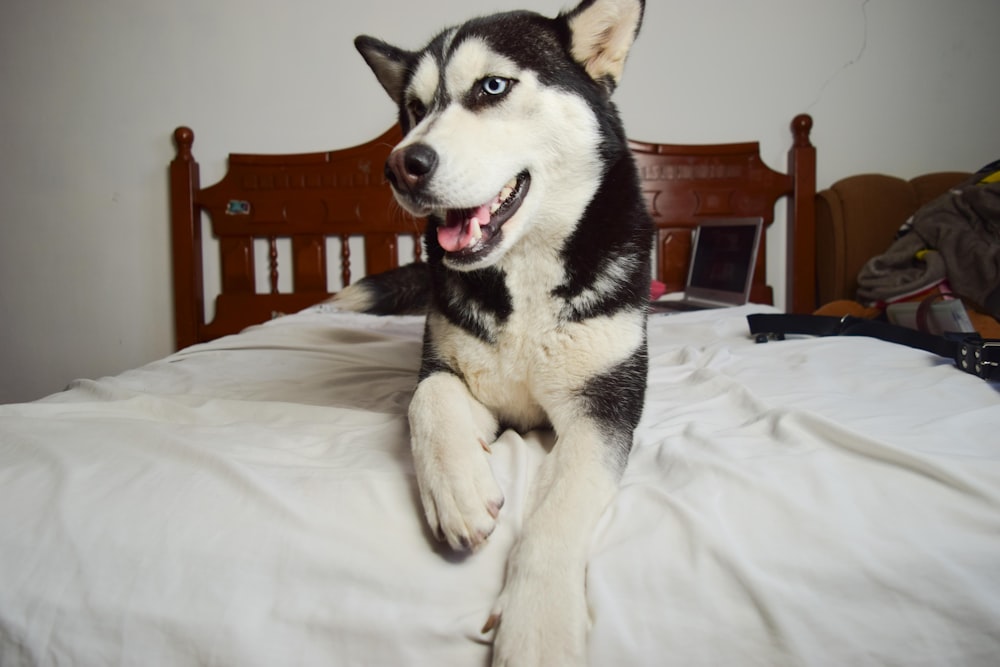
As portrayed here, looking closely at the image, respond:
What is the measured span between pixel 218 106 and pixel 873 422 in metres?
3.32

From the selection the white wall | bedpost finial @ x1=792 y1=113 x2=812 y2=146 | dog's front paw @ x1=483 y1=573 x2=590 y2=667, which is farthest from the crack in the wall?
dog's front paw @ x1=483 y1=573 x2=590 y2=667

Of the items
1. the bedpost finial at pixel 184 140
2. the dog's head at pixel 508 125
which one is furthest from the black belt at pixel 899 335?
the bedpost finial at pixel 184 140

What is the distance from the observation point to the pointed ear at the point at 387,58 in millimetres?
1221

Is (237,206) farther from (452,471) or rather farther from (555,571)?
(555,571)

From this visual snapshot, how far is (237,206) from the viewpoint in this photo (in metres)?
3.03

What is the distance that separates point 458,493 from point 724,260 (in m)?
2.44

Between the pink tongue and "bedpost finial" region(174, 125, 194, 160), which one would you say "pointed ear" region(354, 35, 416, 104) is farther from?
"bedpost finial" region(174, 125, 194, 160)

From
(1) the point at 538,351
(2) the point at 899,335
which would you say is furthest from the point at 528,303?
(2) the point at 899,335

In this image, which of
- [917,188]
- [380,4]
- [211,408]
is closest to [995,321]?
[917,188]

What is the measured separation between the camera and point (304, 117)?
10.1ft

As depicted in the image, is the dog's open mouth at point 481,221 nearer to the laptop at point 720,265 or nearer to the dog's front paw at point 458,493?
the dog's front paw at point 458,493

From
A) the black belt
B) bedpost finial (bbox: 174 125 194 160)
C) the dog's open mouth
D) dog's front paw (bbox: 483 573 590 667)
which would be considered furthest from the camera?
bedpost finial (bbox: 174 125 194 160)

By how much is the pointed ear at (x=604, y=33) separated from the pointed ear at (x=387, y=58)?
355 millimetres

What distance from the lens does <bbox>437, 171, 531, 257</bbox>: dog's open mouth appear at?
927 mm
